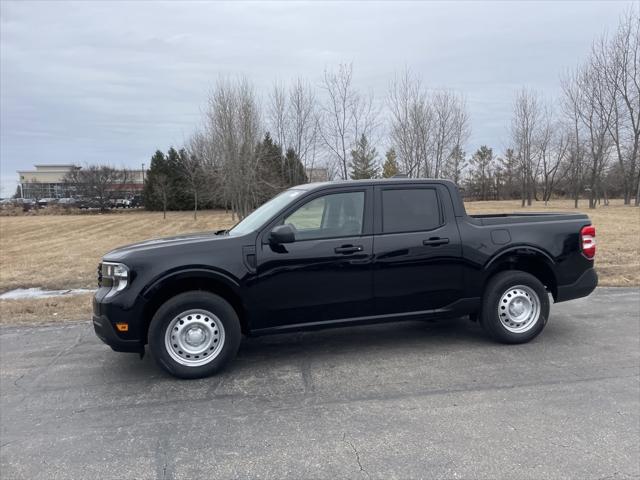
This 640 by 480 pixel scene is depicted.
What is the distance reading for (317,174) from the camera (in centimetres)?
2511

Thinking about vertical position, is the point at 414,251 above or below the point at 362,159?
below

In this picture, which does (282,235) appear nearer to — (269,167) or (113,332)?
(113,332)

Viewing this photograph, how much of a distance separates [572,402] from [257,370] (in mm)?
2729

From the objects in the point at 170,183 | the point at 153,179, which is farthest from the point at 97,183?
the point at 170,183

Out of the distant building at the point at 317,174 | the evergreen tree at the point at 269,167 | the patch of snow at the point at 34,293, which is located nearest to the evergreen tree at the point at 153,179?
the evergreen tree at the point at 269,167

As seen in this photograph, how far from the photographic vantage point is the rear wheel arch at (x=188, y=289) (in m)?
4.50

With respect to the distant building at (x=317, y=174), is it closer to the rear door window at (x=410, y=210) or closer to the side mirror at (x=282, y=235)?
the rear door window at (x=410, y=210)

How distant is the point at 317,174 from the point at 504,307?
2034 centimetres

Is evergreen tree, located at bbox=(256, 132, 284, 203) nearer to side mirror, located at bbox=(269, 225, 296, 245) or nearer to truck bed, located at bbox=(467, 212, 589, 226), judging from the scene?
truck bed, located at bbox=(467, 212, 589, 226)

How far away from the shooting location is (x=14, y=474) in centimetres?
308

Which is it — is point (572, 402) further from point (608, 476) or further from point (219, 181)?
point (219, 181)

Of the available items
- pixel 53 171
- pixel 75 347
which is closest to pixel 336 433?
pixel 75 347

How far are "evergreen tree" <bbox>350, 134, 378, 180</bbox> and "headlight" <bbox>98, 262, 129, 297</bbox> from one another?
19464 mm

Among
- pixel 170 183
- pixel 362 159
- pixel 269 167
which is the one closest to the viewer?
pixel 362 159
